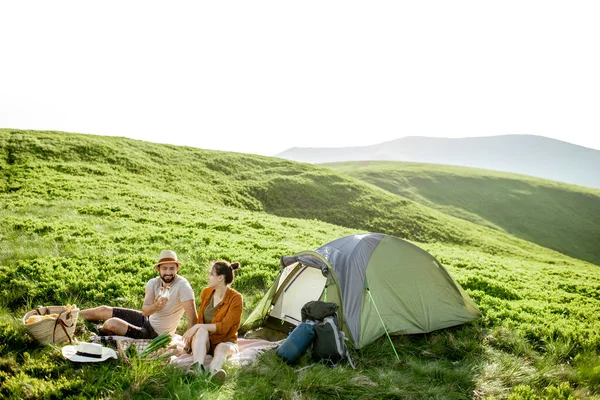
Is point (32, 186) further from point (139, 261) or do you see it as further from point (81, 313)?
point (81, 313)

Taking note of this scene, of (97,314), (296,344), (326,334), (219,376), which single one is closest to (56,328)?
(97,314)

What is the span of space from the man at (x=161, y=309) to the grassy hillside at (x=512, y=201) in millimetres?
51293

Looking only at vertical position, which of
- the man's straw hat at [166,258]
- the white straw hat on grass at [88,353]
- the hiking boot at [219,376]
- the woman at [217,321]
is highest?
the man's straw hat at [166,258]

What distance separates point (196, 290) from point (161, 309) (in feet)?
10.8

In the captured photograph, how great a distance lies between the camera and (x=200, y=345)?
6.49m

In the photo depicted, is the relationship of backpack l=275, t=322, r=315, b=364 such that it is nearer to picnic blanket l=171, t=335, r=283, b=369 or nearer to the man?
picnic blanket l=171, t=335, r=283, b=369

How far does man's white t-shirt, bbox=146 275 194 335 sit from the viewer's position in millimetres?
7289

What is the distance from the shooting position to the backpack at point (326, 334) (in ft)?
23.0

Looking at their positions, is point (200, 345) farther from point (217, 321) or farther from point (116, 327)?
point (116, 327)

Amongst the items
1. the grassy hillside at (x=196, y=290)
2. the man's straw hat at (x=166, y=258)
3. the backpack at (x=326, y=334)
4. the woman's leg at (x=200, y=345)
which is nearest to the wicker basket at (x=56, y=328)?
the grassy hillside at (x=196, y=290)

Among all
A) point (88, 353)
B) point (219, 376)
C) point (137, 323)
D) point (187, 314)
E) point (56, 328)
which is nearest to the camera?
point (219, 376)

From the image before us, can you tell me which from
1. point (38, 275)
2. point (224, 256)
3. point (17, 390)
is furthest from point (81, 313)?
point (224, 256)

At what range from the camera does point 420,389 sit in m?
6.40

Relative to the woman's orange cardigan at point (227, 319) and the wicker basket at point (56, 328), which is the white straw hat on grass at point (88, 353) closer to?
the wicker basket at point (56, 328)
